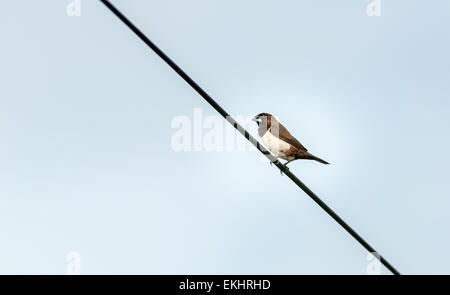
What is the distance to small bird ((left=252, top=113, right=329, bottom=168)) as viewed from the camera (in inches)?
353

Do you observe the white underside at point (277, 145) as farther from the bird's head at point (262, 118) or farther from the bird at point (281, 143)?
the bird's head at point (262, 118)

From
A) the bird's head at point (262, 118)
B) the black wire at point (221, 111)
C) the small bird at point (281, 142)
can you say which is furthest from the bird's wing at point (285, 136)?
the black wire at point (221, 111)

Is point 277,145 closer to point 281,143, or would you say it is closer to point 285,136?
point 281,143

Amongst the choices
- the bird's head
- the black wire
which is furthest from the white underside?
the black wire

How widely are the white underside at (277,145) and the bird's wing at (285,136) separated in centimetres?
→ 6

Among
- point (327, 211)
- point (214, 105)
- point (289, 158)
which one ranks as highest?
point (289, 158)

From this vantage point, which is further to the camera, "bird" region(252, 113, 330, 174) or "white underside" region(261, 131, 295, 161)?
"white underside" region(261, 131, 295, 161)

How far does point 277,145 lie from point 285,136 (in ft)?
0.66

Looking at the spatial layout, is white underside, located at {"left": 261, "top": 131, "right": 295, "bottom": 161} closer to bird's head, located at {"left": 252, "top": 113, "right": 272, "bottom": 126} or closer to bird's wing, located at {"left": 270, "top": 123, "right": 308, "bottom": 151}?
bird's wing, located at {"left": 270, "top": 123, "right": 308, "bottom": 151}

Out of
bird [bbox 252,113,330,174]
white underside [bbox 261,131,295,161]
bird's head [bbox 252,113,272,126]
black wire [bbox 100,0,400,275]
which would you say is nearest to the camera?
black wire [bbox 100,0,400,275]

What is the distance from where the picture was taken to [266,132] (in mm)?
9578
